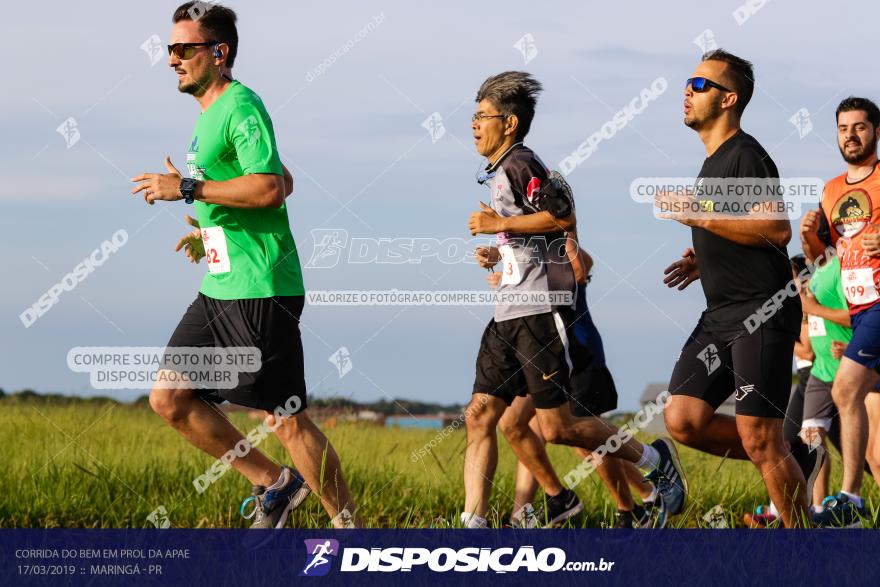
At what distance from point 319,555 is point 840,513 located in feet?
11.4

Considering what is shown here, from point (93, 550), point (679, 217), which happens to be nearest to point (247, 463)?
point (93, 550)

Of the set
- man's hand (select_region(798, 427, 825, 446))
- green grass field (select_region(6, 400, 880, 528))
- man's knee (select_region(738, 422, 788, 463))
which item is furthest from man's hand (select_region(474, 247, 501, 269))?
man's hand (select_region(798, 427, 825, 446))

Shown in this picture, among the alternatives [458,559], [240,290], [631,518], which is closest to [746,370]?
[631,518]

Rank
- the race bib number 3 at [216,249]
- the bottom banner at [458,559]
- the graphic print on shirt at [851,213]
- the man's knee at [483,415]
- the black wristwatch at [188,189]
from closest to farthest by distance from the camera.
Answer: the bottom banner at [458,559] < the black wristwatch at [188,189] < the race bib number 3 at [216,249] < the man's knee at [483,415] < the graphic print on shirt at [851,213]

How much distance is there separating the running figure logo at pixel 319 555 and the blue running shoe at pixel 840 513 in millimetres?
3082

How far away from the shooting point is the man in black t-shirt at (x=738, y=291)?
19.3ft

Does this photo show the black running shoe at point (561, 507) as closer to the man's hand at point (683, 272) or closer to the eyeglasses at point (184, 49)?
the man's hand at point (683, 272)

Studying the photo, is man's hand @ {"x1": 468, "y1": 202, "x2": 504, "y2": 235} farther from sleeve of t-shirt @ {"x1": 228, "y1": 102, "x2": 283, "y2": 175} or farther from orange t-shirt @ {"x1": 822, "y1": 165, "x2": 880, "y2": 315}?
orange t-shirt @ {"x1": 822, "y1": 165, "x2": 880, "y2": 315}

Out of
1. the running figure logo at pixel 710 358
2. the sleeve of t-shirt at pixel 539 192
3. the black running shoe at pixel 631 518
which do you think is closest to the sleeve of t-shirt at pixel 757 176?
the running figure logo at pixel 710 358

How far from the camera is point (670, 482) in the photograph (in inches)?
266

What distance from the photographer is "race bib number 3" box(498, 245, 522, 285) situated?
21.0 ft

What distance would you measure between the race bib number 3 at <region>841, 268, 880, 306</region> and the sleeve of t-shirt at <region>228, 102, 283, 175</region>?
353 cm

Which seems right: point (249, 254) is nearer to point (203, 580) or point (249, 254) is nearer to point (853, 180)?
point (203, 580)

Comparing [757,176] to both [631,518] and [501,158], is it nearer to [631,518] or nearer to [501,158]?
[501,158]
